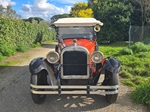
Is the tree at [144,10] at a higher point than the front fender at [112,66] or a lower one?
higher

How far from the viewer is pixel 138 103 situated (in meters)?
4.75

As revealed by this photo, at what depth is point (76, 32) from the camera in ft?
19.6

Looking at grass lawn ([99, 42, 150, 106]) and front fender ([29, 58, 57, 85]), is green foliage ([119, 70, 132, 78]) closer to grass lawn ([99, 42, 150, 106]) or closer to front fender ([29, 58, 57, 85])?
grass lawn ([99, 42, 150, 106])

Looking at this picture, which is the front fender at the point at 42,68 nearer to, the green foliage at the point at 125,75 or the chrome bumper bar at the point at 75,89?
the chrome bumper bar at the point at 75,89

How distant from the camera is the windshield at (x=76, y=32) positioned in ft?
19.5

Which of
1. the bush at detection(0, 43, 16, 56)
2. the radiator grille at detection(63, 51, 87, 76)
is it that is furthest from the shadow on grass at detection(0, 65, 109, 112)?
the bush at detection(0, 43, 16, 56)

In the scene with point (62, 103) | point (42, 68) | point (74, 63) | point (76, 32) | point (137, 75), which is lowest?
point (62, 103)

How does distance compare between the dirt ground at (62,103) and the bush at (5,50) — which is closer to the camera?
the dirt ground at (62,103)

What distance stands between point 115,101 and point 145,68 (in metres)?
3.60

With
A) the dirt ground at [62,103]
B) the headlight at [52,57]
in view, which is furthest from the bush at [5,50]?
the headlight at [52,57]

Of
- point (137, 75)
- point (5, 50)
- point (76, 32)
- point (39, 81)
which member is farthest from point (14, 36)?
point (39, 81)

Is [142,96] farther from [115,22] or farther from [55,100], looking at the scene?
[115,22]

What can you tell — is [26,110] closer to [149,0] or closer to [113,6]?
[149,0]

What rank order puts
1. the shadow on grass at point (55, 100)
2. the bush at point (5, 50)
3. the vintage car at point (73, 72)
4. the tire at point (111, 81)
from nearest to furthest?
the vintage car at point (73, 72) → the tire at point (111, 81) → the shadow on grass at point (55, 100) → the bush at point (5, 50)
